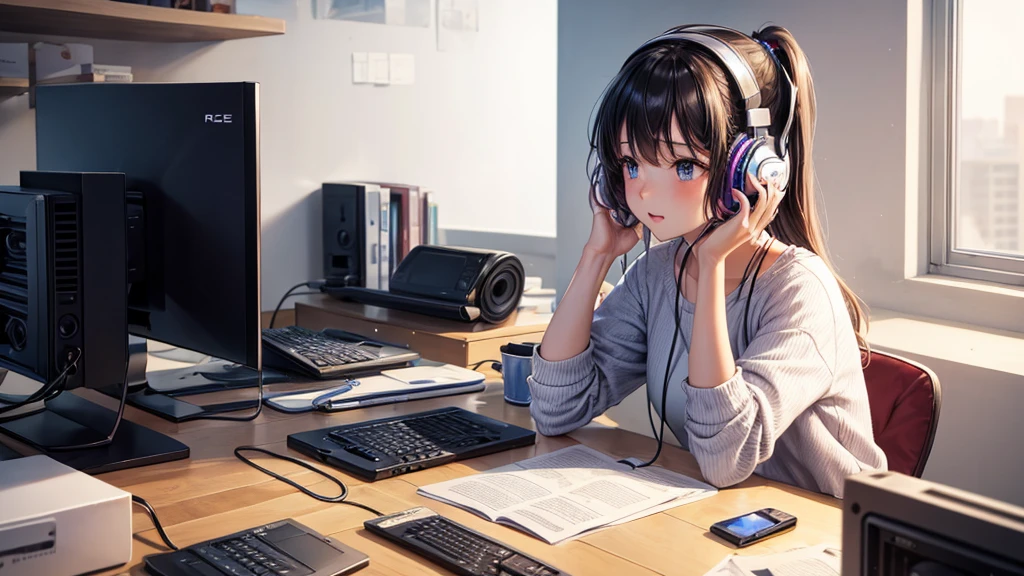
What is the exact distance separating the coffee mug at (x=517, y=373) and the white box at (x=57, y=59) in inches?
56.7

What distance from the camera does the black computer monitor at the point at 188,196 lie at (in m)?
1.33

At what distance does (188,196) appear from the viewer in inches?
54.9

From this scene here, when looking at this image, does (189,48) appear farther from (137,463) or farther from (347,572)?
(347,572)

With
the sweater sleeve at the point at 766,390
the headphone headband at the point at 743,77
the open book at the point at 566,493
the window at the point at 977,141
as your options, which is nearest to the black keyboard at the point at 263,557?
the open book at the point at 566,493

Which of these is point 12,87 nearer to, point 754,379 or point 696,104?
point 696,104

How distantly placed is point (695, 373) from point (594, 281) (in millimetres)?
282

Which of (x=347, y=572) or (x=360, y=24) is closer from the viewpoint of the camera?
(x=347, y=572)

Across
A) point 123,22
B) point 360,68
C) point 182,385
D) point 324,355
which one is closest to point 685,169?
point 324,355

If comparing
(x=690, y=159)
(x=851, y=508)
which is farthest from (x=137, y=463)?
(x=851, y=508)

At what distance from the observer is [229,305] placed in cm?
137

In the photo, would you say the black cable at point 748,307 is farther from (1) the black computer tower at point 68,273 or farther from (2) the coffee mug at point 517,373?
(1) the black computer tower at point 68,273

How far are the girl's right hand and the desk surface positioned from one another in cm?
28

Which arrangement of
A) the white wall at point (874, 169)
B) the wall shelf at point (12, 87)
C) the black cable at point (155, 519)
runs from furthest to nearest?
the wall shelf at point (12, 87)
the white wall at point (874, 169)
the black cable at point (155, 519)

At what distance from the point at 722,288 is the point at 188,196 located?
0.77m
